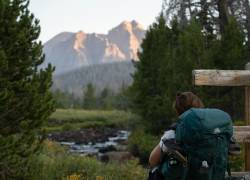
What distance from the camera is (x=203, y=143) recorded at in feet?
13.6

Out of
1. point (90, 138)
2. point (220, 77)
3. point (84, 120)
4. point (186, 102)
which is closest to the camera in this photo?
point (186, 102)

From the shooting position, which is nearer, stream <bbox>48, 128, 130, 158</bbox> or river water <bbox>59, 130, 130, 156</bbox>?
river water <bbox>59, 130, 130, 156</bbox>

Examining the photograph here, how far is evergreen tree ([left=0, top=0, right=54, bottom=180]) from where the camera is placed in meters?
10.9

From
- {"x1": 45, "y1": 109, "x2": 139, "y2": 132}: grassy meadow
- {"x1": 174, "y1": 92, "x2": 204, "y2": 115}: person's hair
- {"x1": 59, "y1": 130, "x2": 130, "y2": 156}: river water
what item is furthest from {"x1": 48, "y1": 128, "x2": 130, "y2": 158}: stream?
{"x1": 174, "y1": 92, "x2": 204, "y2": 115}: person's hair

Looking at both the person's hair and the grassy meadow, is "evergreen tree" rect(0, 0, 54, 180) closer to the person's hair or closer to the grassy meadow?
the person's hair

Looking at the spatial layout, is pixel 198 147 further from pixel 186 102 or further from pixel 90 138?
pixel 90 138

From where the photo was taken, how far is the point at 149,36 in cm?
3238

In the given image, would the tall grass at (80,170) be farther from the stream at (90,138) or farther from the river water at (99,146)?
the stream at (90,138)

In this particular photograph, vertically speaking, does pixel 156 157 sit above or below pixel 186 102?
below

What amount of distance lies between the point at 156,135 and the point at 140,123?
104 inches

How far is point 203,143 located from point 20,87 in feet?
24.9

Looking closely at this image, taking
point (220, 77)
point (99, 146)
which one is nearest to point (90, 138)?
point (99, 146)

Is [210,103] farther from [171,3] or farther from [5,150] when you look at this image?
[5,150]

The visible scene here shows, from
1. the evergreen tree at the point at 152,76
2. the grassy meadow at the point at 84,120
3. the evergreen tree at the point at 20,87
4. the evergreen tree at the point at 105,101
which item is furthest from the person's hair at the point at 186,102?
the evergreen tree at the point at 105,101
